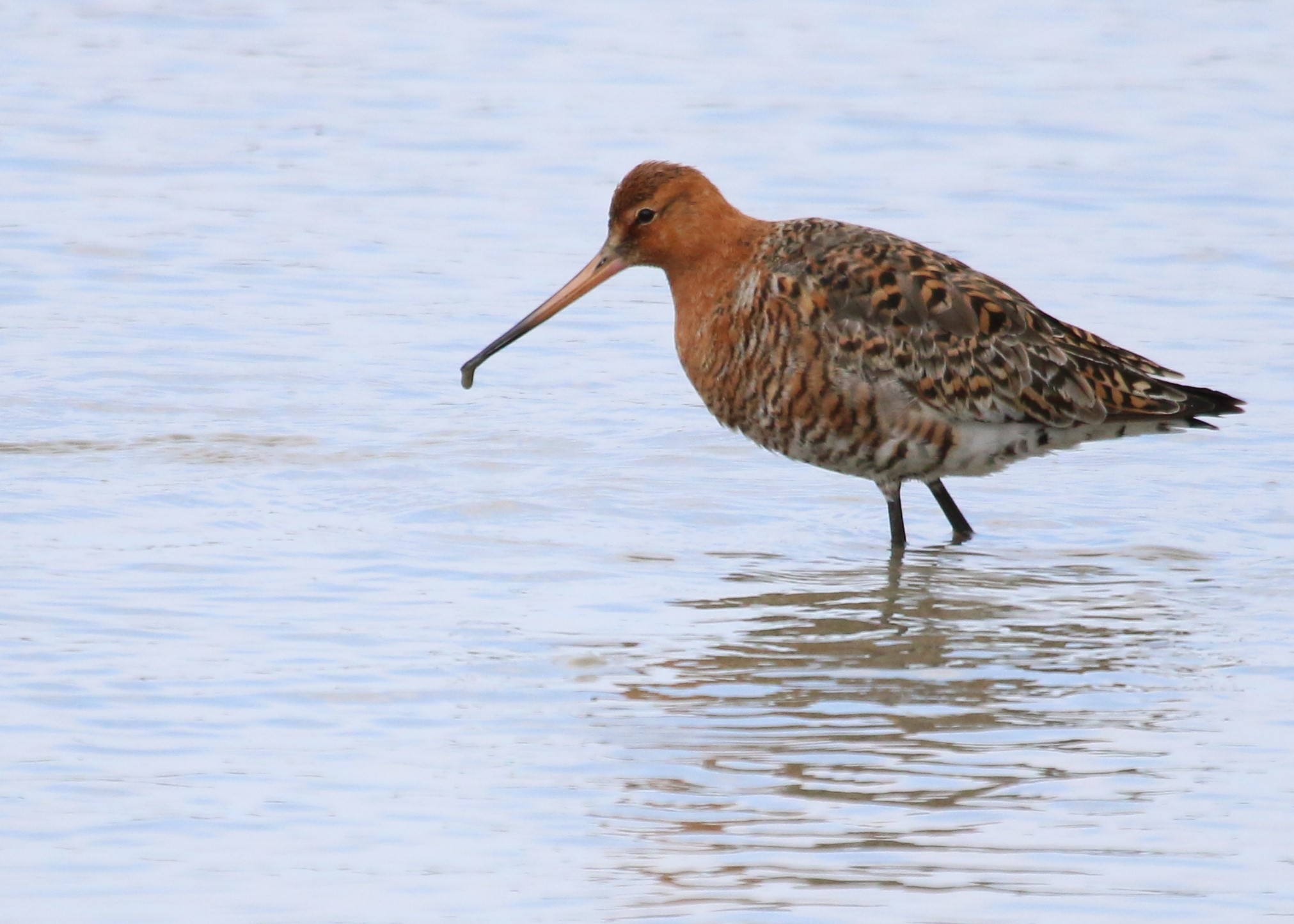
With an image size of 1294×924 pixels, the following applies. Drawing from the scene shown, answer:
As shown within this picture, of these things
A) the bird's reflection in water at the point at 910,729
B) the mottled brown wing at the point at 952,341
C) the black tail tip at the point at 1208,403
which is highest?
the mottled brown wing at the point at 952,341

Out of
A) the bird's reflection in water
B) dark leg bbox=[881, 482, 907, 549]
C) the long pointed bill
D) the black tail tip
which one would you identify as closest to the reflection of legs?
dark leg bbox=[881, 482, 907, 549]

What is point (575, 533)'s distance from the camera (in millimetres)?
8453

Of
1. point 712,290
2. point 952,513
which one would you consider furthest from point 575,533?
point 952,513

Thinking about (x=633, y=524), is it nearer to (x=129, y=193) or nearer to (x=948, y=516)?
(x=948, y=516)

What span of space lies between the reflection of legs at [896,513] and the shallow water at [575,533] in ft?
0.40

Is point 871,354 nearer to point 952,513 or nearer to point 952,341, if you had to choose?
point 952,341

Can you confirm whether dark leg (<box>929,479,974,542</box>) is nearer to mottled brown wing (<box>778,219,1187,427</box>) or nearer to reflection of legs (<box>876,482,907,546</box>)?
reflection of legs (<box>876,482,907,546</box>)

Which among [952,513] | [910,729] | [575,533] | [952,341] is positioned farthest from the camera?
[952,513]

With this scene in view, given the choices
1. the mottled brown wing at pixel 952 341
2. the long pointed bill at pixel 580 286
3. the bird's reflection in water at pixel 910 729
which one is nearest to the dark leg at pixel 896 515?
the bird's reflection in water at pixel 910 729

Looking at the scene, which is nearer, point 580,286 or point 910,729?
point 910,729

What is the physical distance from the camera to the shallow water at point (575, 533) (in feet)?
17.9

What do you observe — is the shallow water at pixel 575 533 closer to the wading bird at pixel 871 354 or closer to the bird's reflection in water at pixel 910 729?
the bird's reflection in water at pixel 910 729

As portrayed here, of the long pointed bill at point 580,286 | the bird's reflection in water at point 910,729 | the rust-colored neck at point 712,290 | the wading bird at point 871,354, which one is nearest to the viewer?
the bird's reflection in water at point 910,729

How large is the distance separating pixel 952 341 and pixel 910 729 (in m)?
2.59
